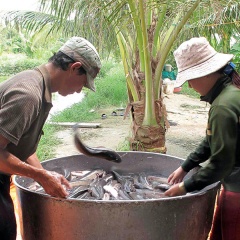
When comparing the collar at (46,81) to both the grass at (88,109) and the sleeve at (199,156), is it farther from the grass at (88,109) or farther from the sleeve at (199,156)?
the grass at (88,109)

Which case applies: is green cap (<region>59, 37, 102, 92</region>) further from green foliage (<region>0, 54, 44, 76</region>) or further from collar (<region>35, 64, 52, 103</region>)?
green foliage (<region>0, 54, 44, 76</region>)

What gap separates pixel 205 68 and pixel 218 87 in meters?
0.14

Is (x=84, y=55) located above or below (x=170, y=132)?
above

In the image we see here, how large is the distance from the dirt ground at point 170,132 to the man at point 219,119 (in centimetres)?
535

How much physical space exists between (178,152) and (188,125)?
311 cm

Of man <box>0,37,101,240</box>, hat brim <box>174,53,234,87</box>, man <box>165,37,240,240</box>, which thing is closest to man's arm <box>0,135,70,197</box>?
man <box>0,37,101,240</box>

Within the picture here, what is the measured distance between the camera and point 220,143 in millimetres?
2086

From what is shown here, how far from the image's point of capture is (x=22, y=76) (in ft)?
7.30

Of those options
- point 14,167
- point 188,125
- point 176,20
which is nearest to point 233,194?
point 14,167

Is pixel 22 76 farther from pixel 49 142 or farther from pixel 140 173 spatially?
pixel 49 142

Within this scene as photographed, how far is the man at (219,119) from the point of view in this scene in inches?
81.3

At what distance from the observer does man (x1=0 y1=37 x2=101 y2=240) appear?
6.77 feet

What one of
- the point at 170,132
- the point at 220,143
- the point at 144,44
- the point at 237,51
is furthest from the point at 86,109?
the point at 220,143

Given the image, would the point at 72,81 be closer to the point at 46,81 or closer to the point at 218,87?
the point at 46,81
